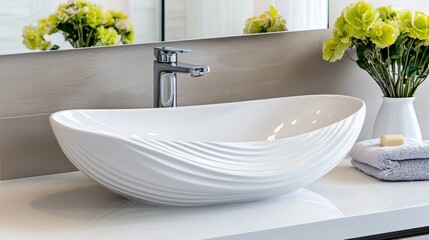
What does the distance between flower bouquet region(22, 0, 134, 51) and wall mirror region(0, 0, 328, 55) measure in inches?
0.5

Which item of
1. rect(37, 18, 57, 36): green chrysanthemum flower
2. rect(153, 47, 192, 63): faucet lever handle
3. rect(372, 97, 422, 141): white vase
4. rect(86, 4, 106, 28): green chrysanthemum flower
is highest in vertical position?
rect(86, 4, 106, 28): green chrysanthemum flower

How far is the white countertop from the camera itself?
169 cm

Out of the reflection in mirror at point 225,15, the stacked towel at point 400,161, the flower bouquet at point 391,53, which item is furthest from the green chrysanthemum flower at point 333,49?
the stacked towel at point 400,161

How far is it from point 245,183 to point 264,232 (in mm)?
128

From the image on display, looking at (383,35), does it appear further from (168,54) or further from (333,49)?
(168,54)

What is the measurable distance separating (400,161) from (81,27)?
0.84m

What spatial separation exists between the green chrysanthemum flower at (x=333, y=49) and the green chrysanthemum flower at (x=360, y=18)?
7 centimetres

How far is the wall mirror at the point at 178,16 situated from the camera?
2.01m

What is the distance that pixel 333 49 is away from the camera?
2.29 m

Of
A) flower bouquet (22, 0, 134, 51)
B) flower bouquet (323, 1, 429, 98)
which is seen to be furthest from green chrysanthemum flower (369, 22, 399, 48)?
flower bouquet (22, 0, 134, 51)

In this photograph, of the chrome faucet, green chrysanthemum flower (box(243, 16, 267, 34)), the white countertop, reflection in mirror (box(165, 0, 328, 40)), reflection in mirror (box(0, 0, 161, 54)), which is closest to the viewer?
the white countertop

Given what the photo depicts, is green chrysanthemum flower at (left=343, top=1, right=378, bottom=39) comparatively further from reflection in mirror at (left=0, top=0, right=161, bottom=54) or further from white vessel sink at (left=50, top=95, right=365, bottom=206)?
reflection in mirror at (left=0, top=0, right=161, bottom=54)

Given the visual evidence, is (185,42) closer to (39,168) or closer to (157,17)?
(157,17)

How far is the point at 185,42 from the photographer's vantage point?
88.4 inches
